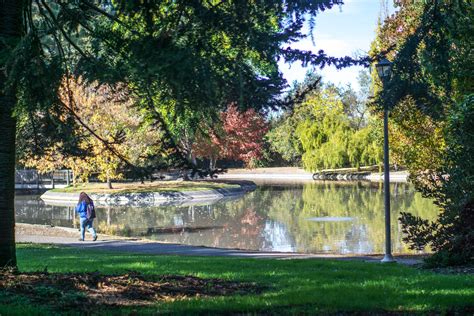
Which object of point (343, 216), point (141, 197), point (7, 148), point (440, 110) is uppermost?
point (440, 110)

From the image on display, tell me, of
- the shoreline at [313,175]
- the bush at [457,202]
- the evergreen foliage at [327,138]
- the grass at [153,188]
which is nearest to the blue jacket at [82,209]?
the bush at [457,202]

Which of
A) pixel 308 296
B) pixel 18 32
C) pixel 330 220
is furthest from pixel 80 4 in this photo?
pixel 330 220

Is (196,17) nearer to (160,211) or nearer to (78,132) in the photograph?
(78,132)

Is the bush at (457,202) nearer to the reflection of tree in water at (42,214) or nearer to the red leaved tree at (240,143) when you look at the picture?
the reflection of tree in water at (42,214)

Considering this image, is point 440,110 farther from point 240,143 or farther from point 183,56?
point 240,143

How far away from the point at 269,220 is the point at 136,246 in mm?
9675

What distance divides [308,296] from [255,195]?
3685cm

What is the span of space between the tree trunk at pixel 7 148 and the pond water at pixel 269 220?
10.8 metres

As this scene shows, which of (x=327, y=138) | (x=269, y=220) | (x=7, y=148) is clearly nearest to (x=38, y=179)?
(x=327, y=138)

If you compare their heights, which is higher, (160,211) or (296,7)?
(296,7)

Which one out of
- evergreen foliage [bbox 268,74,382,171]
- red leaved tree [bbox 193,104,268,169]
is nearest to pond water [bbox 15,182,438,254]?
red leaved tree [bbox 193,104,268,169]

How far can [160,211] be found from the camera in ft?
113

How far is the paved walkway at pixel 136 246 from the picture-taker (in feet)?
50.6

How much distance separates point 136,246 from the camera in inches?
738
